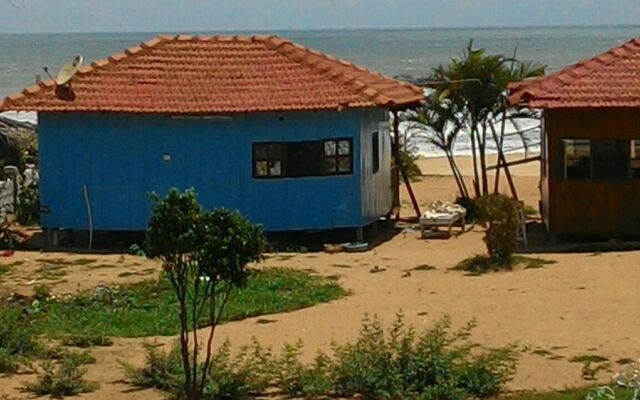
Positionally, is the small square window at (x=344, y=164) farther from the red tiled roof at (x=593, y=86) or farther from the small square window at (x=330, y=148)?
the red tiled roof at (x=593, y=86)

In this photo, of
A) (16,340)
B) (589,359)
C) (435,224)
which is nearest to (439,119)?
(435,224)

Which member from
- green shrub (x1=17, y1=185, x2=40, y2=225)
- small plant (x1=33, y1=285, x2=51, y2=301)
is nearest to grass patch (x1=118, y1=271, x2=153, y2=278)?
small plant (x1=33, y1=285, x2=51, y2=301)

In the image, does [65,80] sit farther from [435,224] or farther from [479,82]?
[479,82]

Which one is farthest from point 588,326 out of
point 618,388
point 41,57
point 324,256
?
point 41,57

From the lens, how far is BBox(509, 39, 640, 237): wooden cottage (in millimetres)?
21625

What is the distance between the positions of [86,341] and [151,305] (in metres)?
2.51

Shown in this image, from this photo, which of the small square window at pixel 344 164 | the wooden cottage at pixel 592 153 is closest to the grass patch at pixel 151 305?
the small square window at pixel 344 164

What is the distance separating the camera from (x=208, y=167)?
22.7m

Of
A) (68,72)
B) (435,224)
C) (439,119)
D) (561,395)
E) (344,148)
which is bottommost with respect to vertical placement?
(561,395)

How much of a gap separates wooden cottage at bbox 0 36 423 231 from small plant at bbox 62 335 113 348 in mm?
8695

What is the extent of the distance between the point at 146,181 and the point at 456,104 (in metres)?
7.25

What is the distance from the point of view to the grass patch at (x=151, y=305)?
14805 millimetres

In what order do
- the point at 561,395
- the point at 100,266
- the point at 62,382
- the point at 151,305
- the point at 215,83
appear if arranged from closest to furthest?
the point at 561,395, the point at 62,382, the point at 151,305, the point at 100,266, the point at 215,83

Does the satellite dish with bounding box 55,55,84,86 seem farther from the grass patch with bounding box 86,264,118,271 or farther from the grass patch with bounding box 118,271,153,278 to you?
the grass patch with bounding box 118,271,153,278
